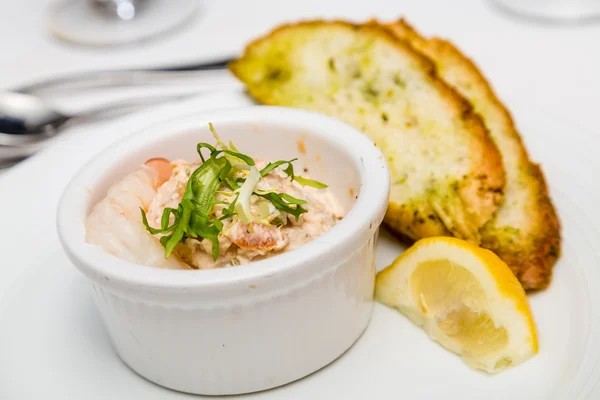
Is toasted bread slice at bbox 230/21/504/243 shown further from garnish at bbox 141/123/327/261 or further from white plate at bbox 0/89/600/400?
garnish at bbox 141/123/327/261

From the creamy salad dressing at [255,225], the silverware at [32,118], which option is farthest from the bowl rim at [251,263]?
the silverware at [32,118]

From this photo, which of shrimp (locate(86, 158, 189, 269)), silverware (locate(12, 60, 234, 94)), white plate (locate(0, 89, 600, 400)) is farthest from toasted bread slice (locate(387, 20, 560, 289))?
silverware (locate(12, 60, 234, 94))

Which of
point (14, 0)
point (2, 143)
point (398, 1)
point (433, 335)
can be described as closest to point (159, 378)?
point (433, 335)

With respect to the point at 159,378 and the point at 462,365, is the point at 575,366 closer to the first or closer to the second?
the point at 462,365

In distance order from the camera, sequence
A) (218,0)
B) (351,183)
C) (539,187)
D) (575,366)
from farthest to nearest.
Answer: (218,0)
(539,187)
(351,183)
(575,366)

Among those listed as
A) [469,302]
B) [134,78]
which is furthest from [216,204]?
[134,78]

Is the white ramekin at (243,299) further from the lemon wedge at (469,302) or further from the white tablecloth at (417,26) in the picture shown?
the white tablecloth at (417,26)
